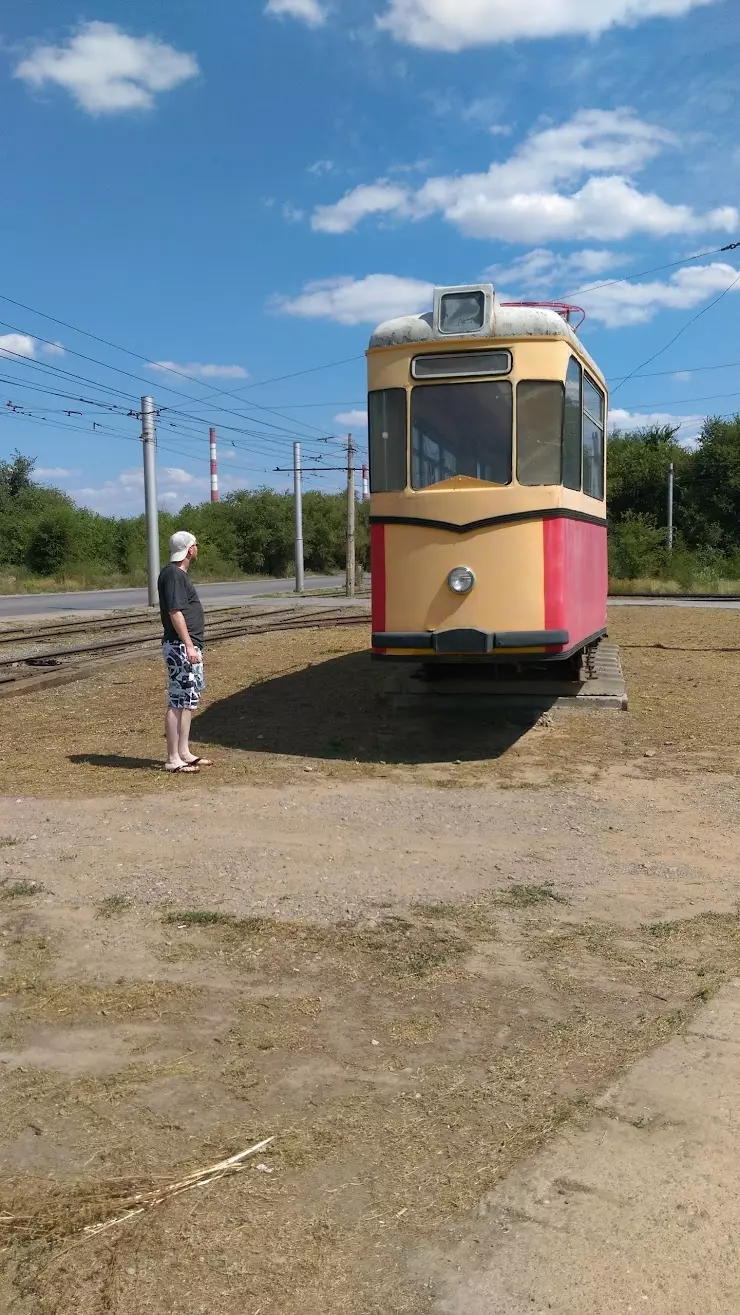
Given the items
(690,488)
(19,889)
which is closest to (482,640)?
(19,889)

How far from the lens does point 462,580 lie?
7.86 meters

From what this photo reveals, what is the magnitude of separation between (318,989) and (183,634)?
4.02 metres

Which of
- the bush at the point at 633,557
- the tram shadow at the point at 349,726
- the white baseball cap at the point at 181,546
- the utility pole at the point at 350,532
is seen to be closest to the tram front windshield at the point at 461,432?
the white baseball cap at the point at 181,546

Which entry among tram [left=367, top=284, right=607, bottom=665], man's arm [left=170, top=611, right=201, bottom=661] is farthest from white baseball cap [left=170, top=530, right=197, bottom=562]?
tram [left=367, top=284, right=607, bottom=665]

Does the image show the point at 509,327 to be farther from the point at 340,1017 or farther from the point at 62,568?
the point at 62,568

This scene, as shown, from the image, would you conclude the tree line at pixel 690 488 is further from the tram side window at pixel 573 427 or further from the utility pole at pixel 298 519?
the tram side window at pixel 573 427

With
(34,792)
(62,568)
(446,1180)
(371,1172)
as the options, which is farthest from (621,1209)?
(62,568)

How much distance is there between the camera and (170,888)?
5.21m

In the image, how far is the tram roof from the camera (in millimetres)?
7875

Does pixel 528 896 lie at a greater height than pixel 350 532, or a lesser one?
lesser

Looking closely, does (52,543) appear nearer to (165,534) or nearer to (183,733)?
(165,534)

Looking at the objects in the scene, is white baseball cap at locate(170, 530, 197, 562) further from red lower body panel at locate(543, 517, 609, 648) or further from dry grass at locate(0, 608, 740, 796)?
red lower body panel at locate(543, 517, 609, 648)

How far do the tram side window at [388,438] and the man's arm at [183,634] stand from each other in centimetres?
192

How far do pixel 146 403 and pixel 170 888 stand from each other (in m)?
24.4
